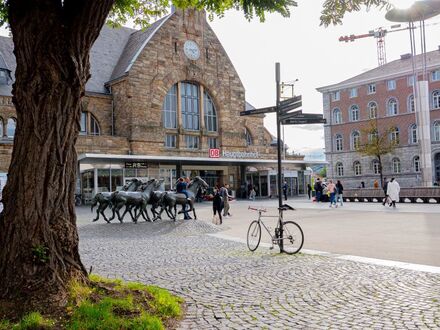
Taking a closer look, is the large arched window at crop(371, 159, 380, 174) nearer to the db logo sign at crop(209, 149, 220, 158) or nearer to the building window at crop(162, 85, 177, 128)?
the db logo sign at crop(209, 149, 220, 158)

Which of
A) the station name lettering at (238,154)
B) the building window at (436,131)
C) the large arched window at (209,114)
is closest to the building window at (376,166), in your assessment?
the building window at (436,131)

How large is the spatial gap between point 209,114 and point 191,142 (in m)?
4.23

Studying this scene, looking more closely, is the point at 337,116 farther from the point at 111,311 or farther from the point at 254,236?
the point at 111,311

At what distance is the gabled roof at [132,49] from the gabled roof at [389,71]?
28703 millimetres

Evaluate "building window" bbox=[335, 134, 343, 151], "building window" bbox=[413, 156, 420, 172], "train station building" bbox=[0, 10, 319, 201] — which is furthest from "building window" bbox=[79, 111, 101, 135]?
"building window" bbox=[413, 156, 420, 172]

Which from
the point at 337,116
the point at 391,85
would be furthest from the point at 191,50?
the point at 391,85

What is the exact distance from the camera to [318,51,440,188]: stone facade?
2299 inches

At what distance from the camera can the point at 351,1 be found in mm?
5449

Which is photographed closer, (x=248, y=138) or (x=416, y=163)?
(x=248, y=138)

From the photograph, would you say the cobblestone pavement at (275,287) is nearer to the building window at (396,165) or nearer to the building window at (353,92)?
the building window at (396,165)

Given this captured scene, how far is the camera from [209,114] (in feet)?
164

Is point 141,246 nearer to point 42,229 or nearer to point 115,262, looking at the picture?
point 115,262

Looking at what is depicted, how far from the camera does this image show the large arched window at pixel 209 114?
163 feet

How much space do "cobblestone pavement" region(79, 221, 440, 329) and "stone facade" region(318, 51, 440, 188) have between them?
Result: 53.3 metres
